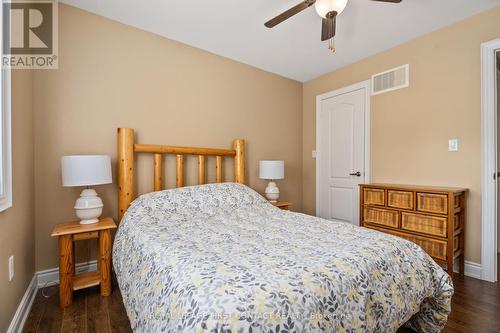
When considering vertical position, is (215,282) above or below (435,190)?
below

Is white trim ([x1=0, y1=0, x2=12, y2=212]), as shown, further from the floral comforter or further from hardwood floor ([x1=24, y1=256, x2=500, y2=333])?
hardwood floor ([x1=24, y1=256, x2=500, y2=333])

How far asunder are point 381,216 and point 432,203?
0.47 metres

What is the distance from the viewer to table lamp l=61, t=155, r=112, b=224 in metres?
1.77

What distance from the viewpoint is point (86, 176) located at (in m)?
1.80

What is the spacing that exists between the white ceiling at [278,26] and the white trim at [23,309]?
2.31 m

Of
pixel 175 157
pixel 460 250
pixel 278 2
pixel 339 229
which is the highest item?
pixel 278 2

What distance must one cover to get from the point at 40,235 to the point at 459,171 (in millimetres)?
3733

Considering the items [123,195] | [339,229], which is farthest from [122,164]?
[339,229]

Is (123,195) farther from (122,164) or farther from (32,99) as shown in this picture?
(32,99)

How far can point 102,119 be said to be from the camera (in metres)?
2.25

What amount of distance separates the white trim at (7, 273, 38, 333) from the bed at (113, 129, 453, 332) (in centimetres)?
56

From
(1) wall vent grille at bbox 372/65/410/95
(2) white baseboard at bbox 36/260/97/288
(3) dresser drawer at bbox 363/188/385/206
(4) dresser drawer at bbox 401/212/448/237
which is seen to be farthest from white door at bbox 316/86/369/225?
(2) white baseboard at bbox 36/260/97/288

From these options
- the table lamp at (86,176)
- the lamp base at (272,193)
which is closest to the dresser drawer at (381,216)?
the lamp base at (272,193)

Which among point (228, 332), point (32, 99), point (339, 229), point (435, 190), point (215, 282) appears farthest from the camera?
point (435, 190)
